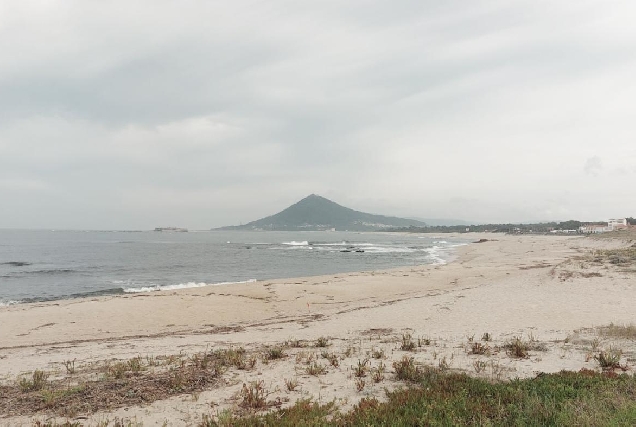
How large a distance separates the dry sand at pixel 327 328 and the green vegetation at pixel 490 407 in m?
0.94

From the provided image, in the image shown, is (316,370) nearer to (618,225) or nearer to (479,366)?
(479,366)

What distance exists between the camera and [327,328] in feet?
52.4

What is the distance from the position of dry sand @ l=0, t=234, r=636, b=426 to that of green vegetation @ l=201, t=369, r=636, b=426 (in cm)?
94

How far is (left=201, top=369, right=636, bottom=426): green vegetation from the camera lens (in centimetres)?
583

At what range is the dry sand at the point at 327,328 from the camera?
8461 mm

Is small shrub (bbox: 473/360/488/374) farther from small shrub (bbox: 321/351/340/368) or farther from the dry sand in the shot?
small shrub (bbox: 321/351/340/368)

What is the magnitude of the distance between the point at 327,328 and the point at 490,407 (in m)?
10.0

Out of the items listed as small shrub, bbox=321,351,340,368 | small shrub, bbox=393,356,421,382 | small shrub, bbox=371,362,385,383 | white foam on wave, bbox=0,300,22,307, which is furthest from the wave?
small shrub, bbox=393,356,421,382

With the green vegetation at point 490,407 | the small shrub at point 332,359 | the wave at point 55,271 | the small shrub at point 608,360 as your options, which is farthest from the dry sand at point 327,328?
the wave at point 55,271

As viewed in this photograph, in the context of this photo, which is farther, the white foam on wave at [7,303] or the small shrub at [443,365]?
the white foam on wave at [7,303]

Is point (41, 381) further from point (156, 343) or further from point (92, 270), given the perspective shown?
point (92, 270)

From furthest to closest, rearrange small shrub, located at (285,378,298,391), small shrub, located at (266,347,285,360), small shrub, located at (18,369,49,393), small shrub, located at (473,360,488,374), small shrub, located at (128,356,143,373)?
1. small shrub, located at (266,347,285,360)
2. small shrub, located at (128,356,143,373)
3. small shrub, located at (473,360,488,374)
4. small shrub, located at (18,369,49,393)
5. small shrub, located at (285,378,298,391)

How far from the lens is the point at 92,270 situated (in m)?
47.3

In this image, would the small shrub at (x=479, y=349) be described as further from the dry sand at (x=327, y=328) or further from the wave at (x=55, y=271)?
the wave at (x=55, y=271)
